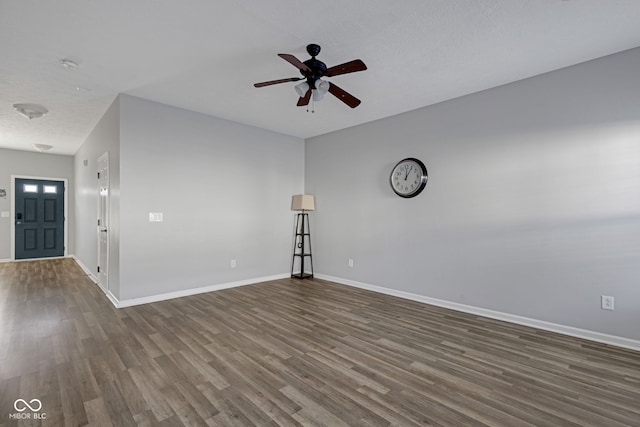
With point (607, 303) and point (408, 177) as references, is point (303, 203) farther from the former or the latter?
point (607, 303)

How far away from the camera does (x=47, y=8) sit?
2.21 m

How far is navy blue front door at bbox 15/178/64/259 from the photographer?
7.13 meters

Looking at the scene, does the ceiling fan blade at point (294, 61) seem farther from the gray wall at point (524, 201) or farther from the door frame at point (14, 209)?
the door frame at point (14, 209)

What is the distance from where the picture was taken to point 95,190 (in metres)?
5.26

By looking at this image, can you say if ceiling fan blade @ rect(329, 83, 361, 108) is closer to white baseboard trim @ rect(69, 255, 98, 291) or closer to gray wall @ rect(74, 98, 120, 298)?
gray wall @ rect(74, 98, 120, 298)

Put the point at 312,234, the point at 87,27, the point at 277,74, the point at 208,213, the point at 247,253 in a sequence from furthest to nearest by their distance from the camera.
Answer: the point at 312,234, the point at 247,253, the point at 208,213, the point at 277,74, the point at 87,27

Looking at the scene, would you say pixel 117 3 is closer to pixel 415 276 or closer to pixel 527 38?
pixel 527 38

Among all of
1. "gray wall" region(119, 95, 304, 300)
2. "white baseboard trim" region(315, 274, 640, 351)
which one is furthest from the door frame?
"white baseboard trim" region(315, 274, 640, 351)

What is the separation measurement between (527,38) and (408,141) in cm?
194

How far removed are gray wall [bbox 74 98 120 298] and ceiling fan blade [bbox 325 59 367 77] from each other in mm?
3050

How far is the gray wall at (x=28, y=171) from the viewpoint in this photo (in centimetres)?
692

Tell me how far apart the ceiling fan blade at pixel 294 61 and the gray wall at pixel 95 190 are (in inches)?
111

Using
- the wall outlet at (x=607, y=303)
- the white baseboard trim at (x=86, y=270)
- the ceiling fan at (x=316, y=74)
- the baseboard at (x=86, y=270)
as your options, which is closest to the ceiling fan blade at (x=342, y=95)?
the ceiling fan at (x=316, y=74)

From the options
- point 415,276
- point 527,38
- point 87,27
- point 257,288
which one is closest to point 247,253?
point 257,288
